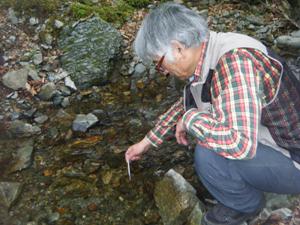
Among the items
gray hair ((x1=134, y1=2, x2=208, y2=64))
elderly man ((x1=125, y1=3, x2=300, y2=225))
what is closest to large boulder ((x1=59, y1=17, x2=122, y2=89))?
elderly man ((x1=125, y1=3, x2=300, y2=225))

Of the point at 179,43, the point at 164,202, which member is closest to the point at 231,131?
the point at 179,43

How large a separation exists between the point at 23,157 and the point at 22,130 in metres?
0.44

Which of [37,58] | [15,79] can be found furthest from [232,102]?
[37,58]

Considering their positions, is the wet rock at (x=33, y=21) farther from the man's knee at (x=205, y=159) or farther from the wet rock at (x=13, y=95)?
the man's knee at (x=205, y=159)

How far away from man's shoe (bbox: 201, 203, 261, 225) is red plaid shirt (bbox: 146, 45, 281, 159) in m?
0.72

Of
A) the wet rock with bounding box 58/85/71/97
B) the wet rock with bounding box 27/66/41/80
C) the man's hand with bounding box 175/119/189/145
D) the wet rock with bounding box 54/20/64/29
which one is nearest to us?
the man's hand with bounding box 175/119/189/145

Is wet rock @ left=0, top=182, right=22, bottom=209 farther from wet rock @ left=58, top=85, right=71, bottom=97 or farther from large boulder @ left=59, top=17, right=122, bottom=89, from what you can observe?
large boulder @ left=59, top=17, right=122, bottom=89

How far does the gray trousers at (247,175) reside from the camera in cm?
304

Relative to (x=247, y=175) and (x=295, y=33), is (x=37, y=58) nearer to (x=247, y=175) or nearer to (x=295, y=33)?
(x=295, y=33)

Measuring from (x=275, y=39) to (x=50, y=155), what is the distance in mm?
3539

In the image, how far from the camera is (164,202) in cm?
384

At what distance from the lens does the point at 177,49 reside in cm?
279

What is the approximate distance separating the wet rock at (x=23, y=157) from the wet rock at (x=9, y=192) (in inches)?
10.8

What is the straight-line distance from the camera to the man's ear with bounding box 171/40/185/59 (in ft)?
9.04
